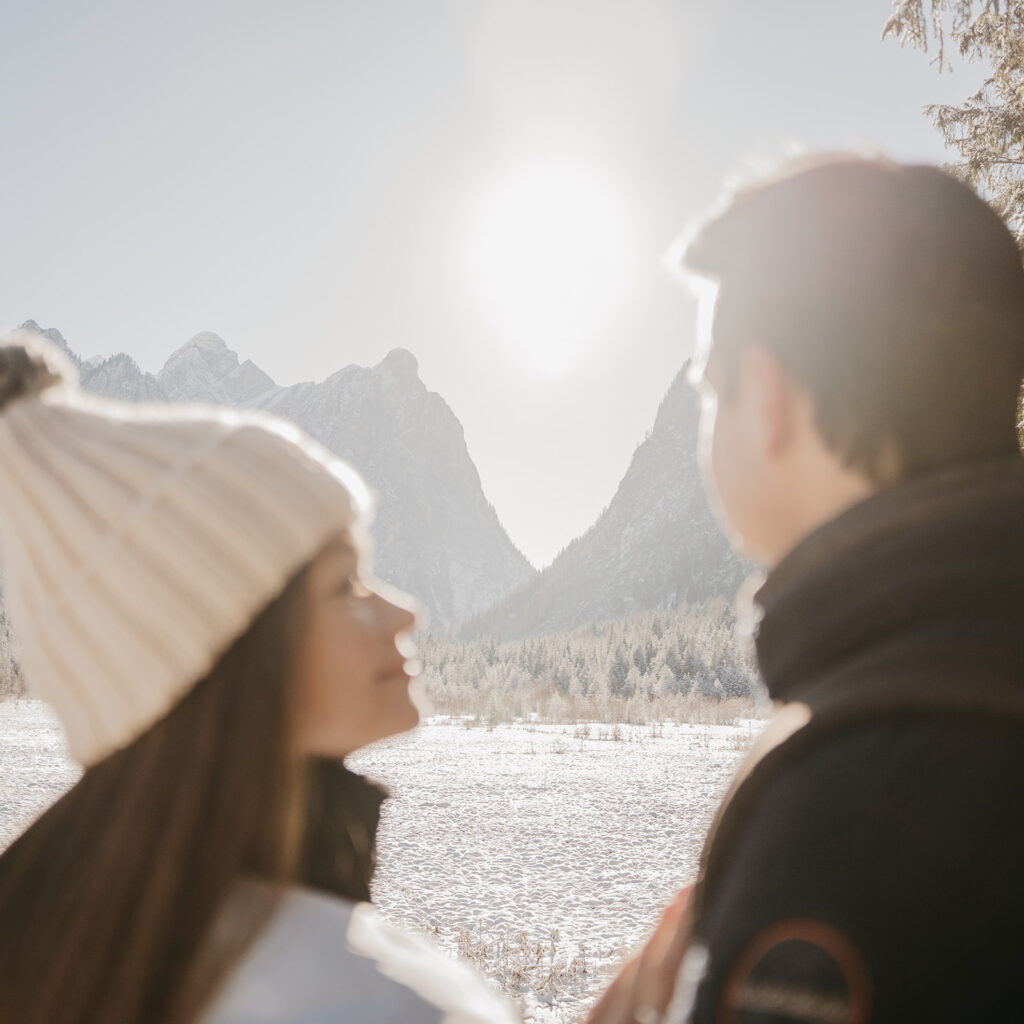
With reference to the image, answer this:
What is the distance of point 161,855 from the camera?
87 centimetres

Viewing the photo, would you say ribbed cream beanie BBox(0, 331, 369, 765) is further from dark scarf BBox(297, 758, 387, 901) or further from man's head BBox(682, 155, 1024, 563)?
man's head BBox(682, 155, 1024, 563)

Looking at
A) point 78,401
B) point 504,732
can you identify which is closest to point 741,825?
point 78,401

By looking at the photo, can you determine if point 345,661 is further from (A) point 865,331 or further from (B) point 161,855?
(A) point 865,331

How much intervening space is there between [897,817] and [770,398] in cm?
52

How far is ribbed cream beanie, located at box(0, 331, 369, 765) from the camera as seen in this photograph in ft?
3.20

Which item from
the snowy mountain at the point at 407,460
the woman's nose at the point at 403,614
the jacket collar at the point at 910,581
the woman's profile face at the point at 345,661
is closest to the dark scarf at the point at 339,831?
the woman's profile face at the point at 345,661

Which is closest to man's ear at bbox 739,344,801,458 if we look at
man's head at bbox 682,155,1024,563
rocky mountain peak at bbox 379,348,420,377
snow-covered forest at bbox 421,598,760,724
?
man's head at bbox 682,155,1024,563

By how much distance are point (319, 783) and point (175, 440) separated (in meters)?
0.58

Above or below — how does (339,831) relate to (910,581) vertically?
below

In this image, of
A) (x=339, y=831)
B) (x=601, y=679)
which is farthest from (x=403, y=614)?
(x=601, y=679)

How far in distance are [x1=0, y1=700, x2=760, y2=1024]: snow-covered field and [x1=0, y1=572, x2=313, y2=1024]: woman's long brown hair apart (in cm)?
342

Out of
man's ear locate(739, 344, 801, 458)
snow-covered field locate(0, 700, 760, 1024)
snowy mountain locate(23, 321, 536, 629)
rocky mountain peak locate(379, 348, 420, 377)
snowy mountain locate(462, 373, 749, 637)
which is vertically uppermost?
rocky mountain peak locate(379, 348, 420, 377)

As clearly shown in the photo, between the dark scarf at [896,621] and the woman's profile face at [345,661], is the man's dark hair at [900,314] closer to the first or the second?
the dark scarf at [896,621]

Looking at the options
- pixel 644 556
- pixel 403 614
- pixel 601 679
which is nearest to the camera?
pixel 403 614
